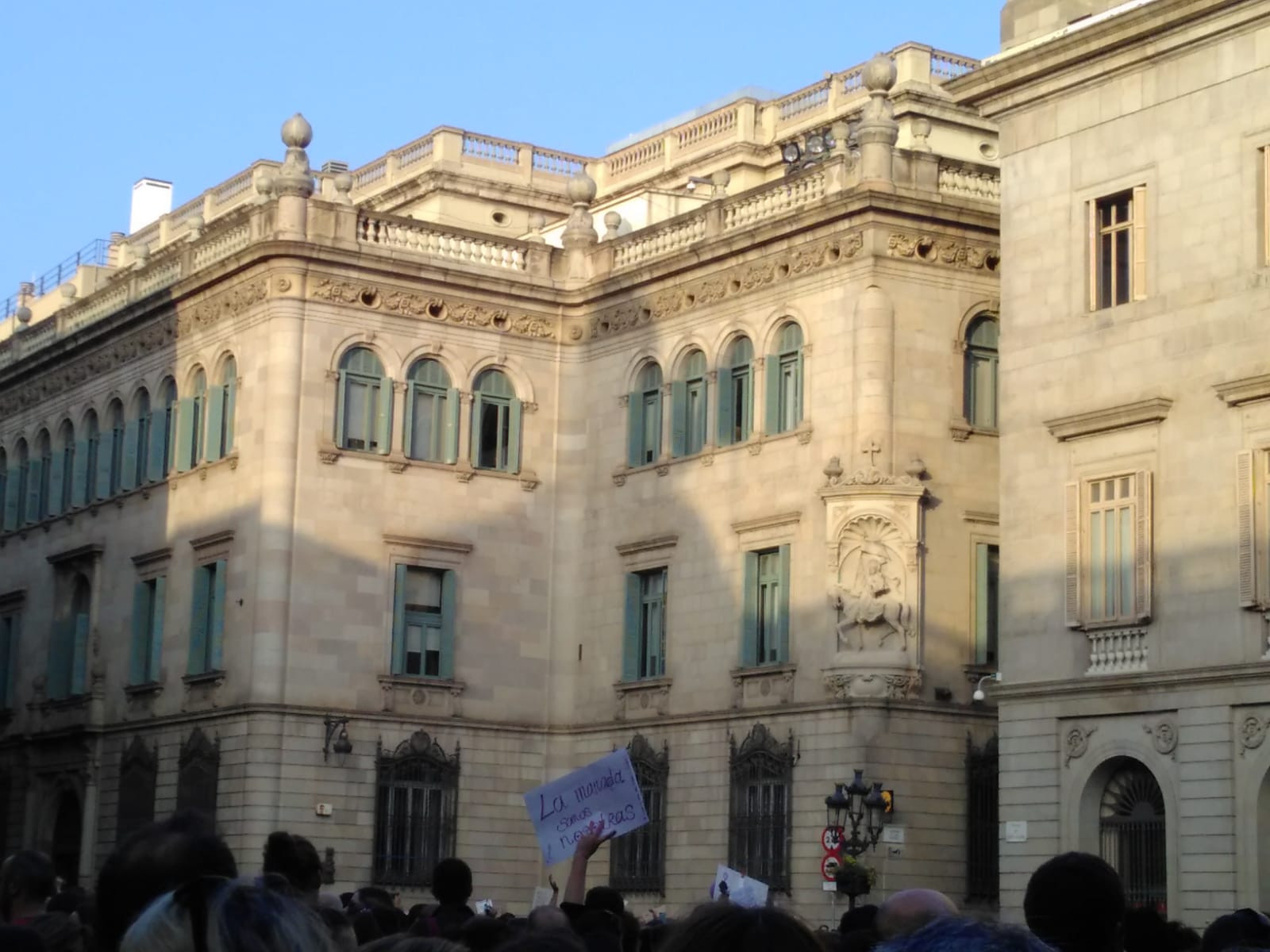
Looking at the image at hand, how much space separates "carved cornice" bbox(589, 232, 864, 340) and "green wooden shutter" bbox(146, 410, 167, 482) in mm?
8099

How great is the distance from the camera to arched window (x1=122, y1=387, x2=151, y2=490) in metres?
44.5

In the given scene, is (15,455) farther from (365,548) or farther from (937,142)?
(937,142)

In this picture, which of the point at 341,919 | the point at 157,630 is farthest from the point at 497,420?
the point at 341,919

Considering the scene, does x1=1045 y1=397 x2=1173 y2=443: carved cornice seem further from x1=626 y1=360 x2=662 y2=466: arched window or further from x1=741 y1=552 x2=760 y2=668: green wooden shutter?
x1=626 y1=360 x2=662 y2=466: arched window

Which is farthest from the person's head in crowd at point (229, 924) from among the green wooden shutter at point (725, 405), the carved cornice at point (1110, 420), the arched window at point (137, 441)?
the arched window at point (137, 441)

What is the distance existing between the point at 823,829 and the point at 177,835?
2972cm

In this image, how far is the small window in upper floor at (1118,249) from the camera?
29531 millimetres

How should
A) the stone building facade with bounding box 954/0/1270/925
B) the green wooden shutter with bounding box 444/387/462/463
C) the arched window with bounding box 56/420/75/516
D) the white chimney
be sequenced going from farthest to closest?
the white chimney, the arched window with bounding box 56/420/75/516, the green wooden shutter with bounding box 444/387/462/463, the stone building facade with bounding box 954/0/1270/925

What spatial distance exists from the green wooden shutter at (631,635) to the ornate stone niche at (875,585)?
5.22m

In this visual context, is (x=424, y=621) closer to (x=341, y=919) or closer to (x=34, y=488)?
(x=34, y=488)

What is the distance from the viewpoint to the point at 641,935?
13.2 m

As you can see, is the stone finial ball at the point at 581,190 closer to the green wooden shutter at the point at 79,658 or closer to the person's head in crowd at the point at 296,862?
the green wooden shutter at the point at 79,658

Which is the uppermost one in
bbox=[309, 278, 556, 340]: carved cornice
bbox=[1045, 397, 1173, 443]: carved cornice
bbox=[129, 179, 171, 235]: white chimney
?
bbox=[129, 179, 171, 235]: white chimney

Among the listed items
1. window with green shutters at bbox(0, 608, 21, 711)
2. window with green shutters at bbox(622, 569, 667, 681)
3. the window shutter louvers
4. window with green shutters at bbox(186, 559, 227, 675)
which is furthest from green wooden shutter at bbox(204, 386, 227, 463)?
the window shutter louvers
